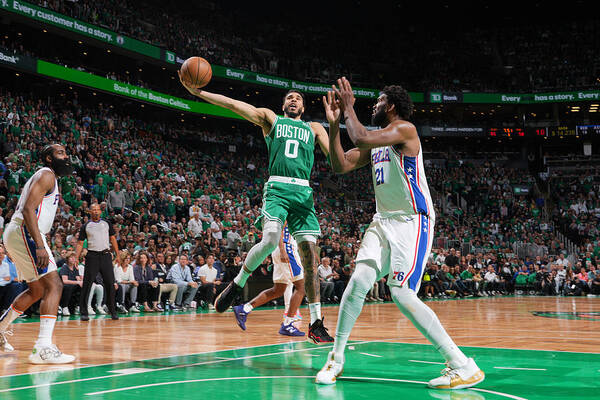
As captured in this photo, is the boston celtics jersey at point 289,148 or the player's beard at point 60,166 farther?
the boston celtics jersey at point 289,148

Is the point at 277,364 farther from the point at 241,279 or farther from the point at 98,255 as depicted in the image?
the point at 98,255

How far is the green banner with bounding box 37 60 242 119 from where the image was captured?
24531 millimetres

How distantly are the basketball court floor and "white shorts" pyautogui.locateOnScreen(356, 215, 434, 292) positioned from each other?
721 millimetres

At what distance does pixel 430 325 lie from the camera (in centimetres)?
392

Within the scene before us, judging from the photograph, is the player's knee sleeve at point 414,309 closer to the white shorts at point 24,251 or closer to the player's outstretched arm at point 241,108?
the player's outstretched arm at point 241,108

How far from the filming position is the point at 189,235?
16.7 m

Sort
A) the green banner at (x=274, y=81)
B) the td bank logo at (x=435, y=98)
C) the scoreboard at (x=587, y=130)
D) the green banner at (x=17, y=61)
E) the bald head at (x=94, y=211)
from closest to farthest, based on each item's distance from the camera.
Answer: the bald head at (x=94, y=211) → the green banner at (x=17, y=61) → the green banner at (x=274, y=81) → the scoreboard at (x=587, y=130) → the td bank logo at (x=435, y=98)

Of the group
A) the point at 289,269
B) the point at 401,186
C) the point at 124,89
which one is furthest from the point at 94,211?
the point at 124,89

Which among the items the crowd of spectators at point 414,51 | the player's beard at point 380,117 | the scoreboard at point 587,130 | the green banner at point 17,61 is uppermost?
the crowd of spectators at point 414,51

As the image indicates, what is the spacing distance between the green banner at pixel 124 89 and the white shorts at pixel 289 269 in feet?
65.0

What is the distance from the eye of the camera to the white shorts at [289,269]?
24.2 feet

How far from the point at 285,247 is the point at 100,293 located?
5.55 m

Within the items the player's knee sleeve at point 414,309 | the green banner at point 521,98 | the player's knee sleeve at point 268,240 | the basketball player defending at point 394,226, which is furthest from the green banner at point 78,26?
the player's knee sleeve at point 414,309

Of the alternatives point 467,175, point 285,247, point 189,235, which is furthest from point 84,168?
point 467,175
